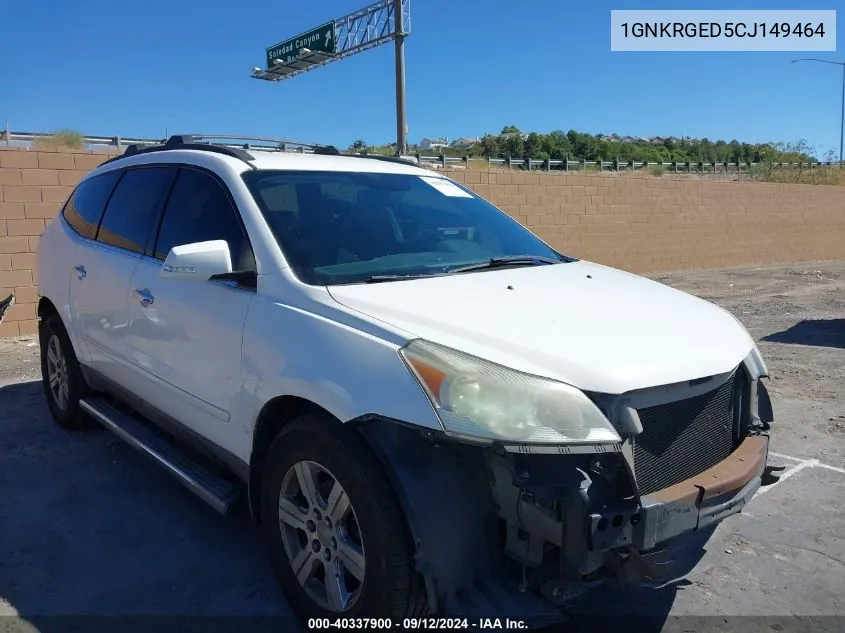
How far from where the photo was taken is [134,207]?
13.7ft

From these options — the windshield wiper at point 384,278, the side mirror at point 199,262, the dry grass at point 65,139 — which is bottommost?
the windshield wiper at point 384,278

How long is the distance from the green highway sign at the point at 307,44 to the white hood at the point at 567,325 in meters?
21.3

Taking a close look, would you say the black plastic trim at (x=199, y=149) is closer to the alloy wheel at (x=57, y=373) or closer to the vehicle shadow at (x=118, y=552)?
the alloy wheel at (x=57, y=373)

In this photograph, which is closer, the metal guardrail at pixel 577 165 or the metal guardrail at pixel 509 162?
the metal guardrail at pixel 509 162

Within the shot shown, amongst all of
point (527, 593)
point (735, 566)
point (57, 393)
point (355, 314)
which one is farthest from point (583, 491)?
point (57, 393)

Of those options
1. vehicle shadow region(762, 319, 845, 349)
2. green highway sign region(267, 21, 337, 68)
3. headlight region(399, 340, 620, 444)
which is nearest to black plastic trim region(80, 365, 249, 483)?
headlight region(399, 340, 620, 444)

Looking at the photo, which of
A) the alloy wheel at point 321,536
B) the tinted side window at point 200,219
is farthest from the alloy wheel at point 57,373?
the alloy wheel at point 321,536

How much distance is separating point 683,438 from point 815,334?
26.1ft

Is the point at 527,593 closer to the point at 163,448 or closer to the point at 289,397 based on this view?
the point at 289,397

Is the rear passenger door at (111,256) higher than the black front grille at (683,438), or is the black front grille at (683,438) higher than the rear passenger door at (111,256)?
the rear passenger door at (111,256)

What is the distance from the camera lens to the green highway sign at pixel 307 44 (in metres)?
22.5

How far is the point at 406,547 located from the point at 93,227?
3341mm

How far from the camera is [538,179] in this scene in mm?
15016

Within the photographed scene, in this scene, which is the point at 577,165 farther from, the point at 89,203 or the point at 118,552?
the point at 118,552
